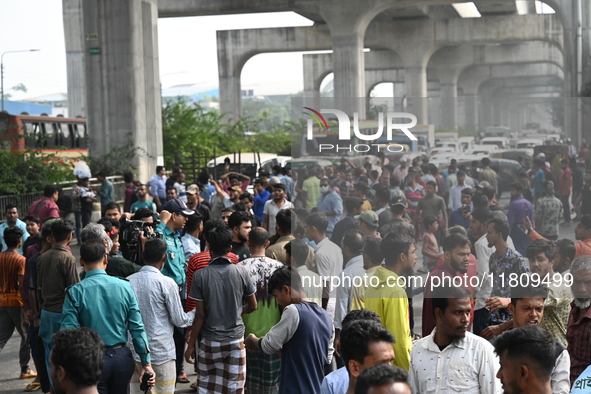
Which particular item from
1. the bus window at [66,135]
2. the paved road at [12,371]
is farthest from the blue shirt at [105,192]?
the bus window at [66,135]

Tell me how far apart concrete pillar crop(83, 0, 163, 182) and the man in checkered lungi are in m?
20.0

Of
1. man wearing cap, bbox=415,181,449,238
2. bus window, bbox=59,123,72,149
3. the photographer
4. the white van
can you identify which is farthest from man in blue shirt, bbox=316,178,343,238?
bus window, bbox=59,123,72,149

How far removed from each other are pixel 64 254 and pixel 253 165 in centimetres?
2095

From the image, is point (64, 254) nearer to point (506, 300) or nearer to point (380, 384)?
point (506, 300)

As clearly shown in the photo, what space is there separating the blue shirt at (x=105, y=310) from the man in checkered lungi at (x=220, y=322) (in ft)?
2.09

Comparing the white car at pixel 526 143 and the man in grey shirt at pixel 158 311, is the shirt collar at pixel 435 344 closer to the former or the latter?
the white car at pixel 526 143

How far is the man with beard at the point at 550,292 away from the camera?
202 inches

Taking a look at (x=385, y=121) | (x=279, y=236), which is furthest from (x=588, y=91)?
(x=385, y=121)

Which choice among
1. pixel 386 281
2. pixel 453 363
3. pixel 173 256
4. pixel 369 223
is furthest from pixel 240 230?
pixel 453 363

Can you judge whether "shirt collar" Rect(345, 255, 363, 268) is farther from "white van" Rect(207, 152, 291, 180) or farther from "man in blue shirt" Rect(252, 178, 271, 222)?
"white van" Rect(207, 152, 291, 180)

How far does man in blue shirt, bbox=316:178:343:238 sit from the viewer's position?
5461 millimetres

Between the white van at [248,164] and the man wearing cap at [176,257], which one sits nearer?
the man wearing cap at [176,257]

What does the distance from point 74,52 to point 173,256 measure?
36803mm

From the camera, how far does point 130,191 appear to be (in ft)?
57.1
